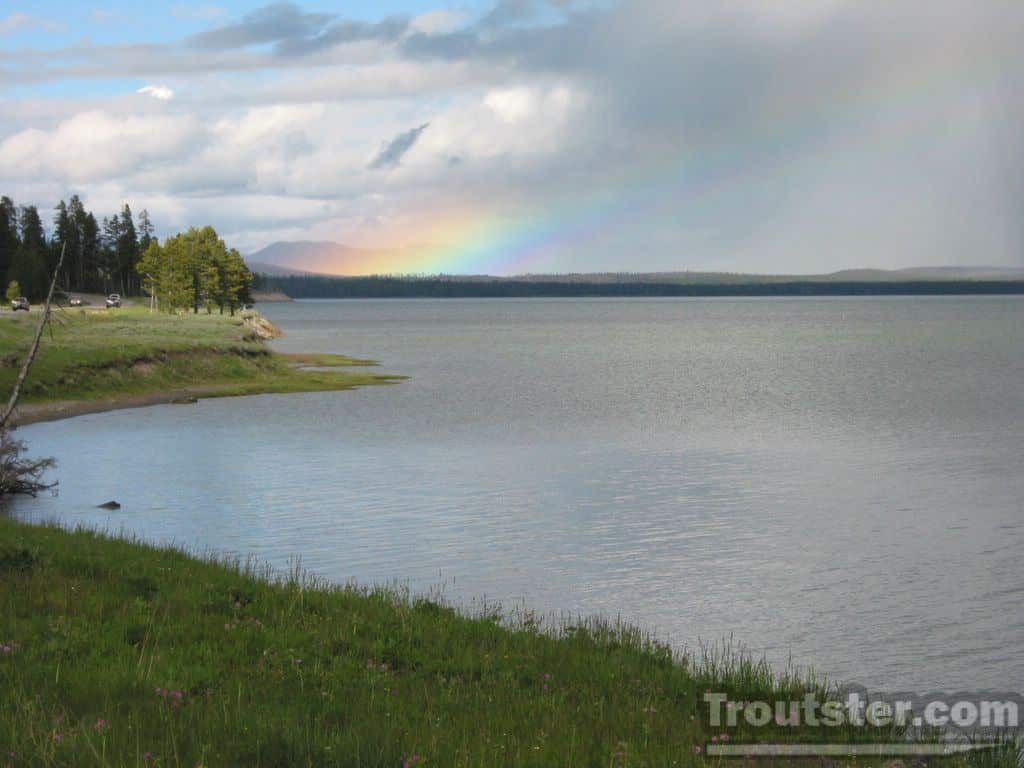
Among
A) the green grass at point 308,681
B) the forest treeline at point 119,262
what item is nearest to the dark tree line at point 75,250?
the forest treeline at point 119,262

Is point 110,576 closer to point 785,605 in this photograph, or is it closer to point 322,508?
point 785,605

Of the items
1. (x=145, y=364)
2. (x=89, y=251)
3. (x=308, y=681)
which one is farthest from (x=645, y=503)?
(x=89, y=251)

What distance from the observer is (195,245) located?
144000 millimetres

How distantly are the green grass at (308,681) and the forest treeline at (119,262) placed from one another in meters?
125

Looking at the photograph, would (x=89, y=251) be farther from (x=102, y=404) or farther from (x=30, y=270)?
(x=102, y=404)

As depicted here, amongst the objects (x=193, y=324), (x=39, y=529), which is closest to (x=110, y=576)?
(x=39, y=529)

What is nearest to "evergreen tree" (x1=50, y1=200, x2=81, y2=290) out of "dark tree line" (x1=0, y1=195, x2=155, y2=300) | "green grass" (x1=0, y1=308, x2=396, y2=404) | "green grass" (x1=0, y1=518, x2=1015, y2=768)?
"dark tree line" (x1=0, y1=195, x2=155, y2=300)

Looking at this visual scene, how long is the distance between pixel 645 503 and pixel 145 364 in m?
44.2

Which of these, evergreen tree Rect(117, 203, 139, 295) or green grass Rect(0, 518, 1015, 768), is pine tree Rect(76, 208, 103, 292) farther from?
green grass Rect(0, 518, 1015, 768)

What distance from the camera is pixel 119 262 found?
594 ft

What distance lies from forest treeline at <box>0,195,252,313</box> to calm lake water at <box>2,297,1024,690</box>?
8375 cm

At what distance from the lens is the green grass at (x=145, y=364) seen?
5703 cm

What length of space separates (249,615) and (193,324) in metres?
84.2

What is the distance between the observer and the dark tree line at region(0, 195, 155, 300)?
153 m
